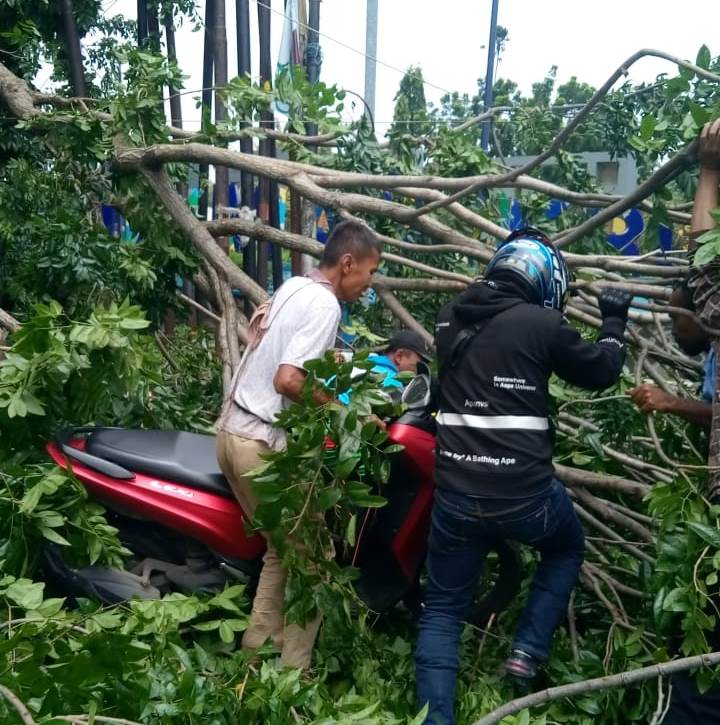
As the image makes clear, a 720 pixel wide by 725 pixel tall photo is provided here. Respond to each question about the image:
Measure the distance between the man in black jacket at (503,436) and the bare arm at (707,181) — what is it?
1.08 ft

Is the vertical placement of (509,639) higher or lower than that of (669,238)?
lower

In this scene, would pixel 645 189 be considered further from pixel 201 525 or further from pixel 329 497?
pixel 201 525

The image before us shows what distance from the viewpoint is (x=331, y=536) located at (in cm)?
318

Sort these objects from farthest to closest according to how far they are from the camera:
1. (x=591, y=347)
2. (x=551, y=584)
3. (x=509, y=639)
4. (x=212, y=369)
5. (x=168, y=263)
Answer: (x=212, y=369) < (x=168, y=263) < (x=509, y=639) < (x=551, y=584) < (x=591, y=347)

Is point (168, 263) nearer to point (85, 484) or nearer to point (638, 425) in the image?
point (85, 484)

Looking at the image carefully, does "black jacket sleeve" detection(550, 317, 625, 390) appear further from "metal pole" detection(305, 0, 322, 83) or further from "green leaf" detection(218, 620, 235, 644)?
"metal pole" detection(305, 0, 322, 83)

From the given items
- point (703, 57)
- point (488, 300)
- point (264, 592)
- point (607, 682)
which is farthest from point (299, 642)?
point (703, 57)

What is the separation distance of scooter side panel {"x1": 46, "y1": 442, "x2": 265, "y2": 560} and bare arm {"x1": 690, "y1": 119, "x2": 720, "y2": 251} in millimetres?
1846

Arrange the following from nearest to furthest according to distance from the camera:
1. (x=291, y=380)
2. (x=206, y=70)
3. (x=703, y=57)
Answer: (x=291, y=380) → (x=703, y=57) → (x=206, y=70)

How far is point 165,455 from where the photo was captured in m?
3.36

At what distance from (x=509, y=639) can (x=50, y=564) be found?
1716 millimetres

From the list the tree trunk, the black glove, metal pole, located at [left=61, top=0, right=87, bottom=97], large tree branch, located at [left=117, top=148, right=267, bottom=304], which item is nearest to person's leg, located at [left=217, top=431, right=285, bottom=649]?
the black glove

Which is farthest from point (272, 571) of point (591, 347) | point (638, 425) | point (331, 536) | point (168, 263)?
point (168, 263)

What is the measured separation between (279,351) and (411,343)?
3.15 ft
